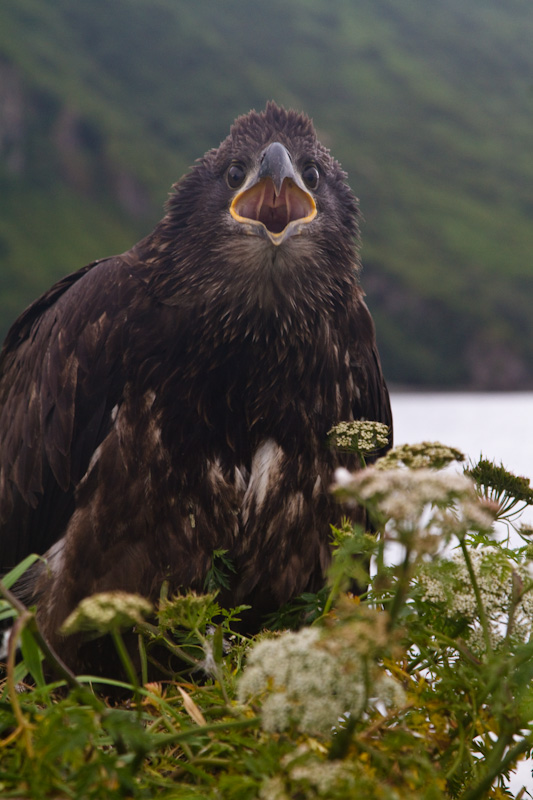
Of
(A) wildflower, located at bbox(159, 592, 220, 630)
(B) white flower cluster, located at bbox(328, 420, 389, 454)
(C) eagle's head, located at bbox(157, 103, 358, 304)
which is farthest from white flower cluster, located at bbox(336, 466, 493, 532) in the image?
(C) eagle's head, located at bbox(157, 103, 358, 304)

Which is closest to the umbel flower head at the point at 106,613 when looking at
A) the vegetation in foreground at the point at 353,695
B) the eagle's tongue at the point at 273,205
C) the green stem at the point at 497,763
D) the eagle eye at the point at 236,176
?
the vegetation in foreground at the point at 353,695

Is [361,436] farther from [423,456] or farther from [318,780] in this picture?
[318,780]

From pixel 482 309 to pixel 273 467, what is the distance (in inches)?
3002

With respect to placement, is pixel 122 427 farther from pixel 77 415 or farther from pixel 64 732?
pixel 64 732

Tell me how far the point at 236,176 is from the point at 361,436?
192 cm

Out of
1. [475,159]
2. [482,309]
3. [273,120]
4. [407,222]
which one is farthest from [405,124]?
[273,120]

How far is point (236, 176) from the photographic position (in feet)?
14.1

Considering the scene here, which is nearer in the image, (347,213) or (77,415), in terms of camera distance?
(77,415)

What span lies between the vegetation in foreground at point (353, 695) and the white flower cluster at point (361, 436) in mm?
485

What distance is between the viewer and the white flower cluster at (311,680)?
1.57m

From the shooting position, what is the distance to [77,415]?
14.0 ft

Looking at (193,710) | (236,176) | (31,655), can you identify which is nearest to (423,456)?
(193,710)

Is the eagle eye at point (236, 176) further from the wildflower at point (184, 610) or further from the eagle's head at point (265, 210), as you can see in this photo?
the wildflower at point (184, 610)

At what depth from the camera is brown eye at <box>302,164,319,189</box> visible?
4.38 meters
